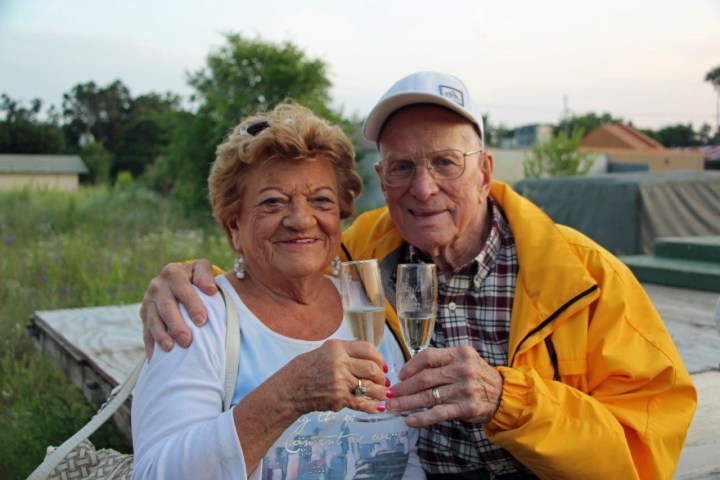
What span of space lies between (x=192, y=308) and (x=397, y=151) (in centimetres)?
98

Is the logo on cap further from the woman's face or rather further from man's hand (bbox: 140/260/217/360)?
man's hand (bbox: 140/260/217/360)

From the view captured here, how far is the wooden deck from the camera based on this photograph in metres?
2.86

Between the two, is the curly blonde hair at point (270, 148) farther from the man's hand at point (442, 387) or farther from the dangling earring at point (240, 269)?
the man's hand at point (442, 387)

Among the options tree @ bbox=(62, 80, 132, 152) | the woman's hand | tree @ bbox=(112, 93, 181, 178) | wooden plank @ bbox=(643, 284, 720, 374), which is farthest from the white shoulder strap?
tree @ bbox=(62, 80, 132, 152)

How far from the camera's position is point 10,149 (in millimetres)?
61625

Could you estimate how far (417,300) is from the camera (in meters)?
1.88

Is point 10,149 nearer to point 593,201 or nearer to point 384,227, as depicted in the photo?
point 593,201

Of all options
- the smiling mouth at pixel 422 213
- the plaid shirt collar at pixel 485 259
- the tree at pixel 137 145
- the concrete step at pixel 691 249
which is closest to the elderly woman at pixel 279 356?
the smiling mouth at pixel 422 213

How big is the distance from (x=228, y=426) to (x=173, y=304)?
510 millimetres

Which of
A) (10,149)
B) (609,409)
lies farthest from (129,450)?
(10,149)

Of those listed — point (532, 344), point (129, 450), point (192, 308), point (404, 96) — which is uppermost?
point (404, 96)

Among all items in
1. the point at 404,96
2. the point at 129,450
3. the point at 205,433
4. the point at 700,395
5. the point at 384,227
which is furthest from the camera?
the point at 129,450

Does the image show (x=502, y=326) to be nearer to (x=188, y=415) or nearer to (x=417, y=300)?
(x=417, y=300)

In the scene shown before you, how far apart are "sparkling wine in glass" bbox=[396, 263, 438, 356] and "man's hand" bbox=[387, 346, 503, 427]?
63 millimetres
